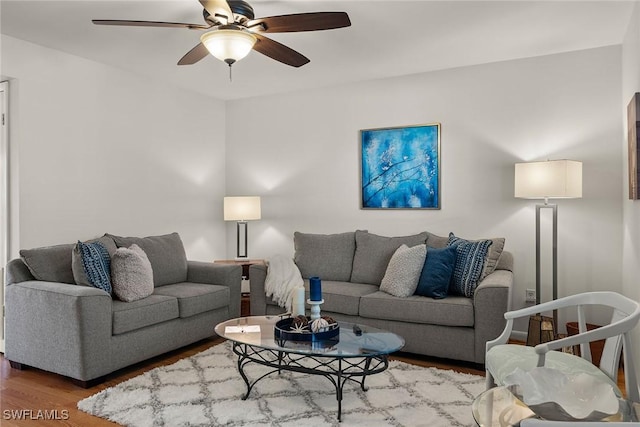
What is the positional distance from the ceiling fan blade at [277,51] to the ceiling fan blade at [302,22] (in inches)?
5.9

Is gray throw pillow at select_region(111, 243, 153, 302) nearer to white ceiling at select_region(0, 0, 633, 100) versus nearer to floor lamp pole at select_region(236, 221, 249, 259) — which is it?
white ceiling at select_region(0, 0, 633, 100)

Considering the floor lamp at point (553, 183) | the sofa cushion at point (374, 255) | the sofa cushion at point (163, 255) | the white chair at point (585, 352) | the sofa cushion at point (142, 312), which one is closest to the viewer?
the white chair at point (585, 352)

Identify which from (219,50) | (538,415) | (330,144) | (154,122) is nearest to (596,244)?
(330,144)

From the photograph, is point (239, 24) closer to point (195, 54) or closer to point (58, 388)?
point (195, 54)

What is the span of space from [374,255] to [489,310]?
127 cm

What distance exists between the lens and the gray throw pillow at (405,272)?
12.5 ft

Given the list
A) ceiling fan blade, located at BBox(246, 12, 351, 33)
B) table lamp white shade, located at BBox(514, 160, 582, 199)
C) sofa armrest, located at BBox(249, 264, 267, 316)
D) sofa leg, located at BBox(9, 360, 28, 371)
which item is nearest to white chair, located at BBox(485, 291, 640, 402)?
table lamp white shade, located at BBox(514, 160, 582, 199)

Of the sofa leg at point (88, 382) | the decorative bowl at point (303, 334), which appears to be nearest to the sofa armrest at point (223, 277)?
the sofa leg at point (88, 382)

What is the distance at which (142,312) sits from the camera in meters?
3.49

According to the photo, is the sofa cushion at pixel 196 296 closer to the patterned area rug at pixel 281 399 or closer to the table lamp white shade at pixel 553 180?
the patterned area rug at pixel 281 399

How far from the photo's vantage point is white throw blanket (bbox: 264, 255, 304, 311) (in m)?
4.23

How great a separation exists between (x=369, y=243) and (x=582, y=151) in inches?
76.8

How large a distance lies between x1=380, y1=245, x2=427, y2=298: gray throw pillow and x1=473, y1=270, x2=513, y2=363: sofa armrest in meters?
0.51

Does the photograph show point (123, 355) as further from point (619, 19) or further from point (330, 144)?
point (619, 19)
